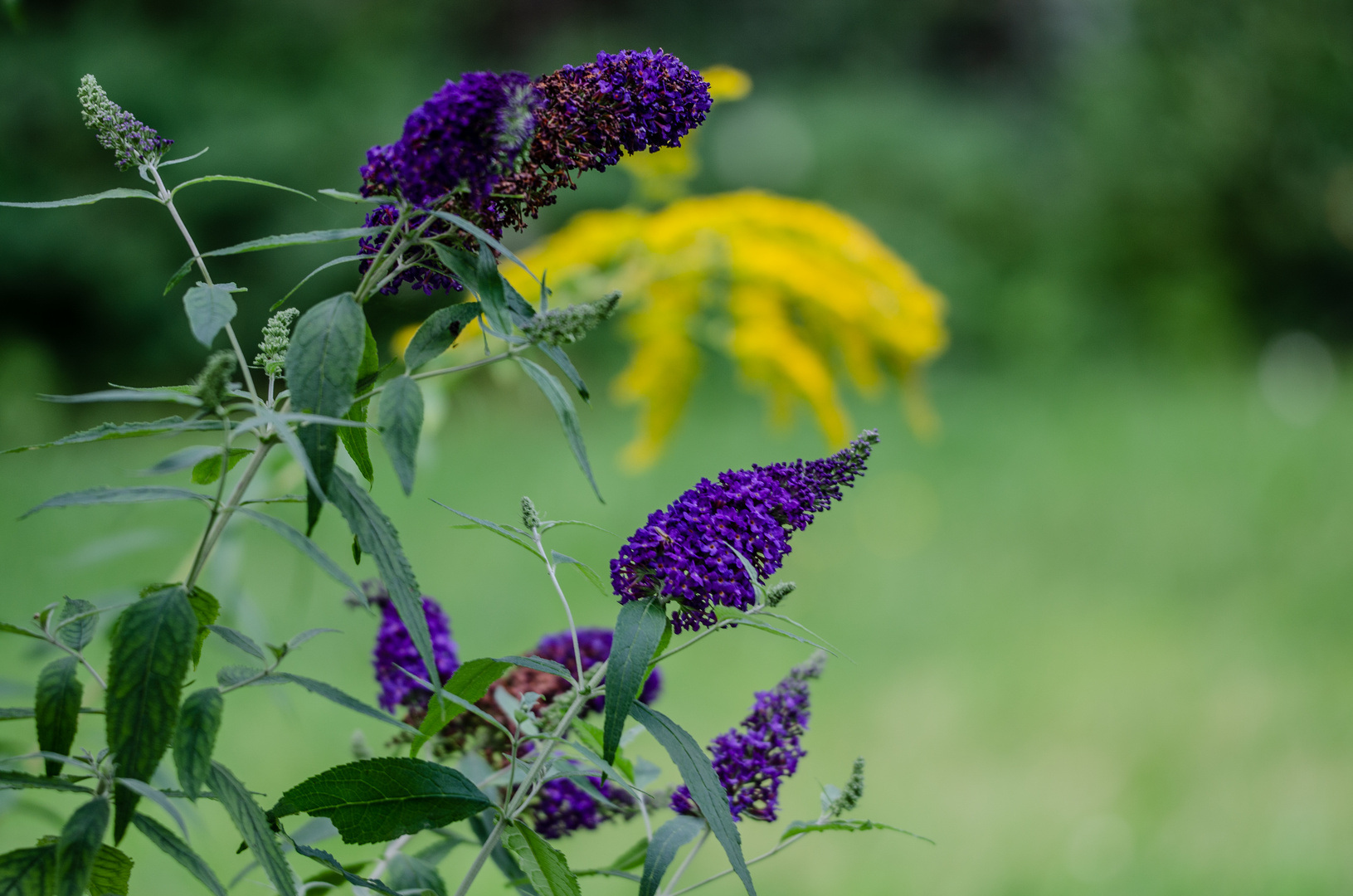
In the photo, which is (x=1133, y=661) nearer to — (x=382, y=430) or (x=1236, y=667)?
(x=1236, y=667)

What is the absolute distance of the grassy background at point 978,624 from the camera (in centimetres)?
151

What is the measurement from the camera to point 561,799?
503 millimetres

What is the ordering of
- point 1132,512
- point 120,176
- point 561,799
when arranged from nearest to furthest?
point 561,799 < point 1132,512 < point 120,176

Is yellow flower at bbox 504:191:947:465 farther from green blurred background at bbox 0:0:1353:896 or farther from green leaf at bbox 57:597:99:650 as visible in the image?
green leaf at bbox 57:597:99:650

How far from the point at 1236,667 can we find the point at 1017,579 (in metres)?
0.50

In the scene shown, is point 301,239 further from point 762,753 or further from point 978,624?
point 978,624

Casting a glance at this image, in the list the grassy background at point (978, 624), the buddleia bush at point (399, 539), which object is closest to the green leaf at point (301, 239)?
the buddleia bush at point (399, 539)

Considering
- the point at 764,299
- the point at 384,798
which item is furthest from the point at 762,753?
the point at 764,299

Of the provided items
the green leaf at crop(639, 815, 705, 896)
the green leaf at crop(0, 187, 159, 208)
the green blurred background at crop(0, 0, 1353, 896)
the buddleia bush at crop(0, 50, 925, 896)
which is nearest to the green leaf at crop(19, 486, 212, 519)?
the buddleia bush at crop(0, 50, 925, 896)

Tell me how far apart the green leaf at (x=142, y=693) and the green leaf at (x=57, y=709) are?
0.04m

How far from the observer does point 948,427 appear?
3.49 metres

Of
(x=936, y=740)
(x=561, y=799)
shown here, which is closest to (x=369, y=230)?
(x=561, y=799)

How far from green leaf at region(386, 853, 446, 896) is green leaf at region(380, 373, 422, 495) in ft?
0.79

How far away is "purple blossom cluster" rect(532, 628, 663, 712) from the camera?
55 centimetres
